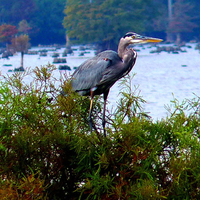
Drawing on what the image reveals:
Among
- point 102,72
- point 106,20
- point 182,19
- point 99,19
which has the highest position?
point 102,72

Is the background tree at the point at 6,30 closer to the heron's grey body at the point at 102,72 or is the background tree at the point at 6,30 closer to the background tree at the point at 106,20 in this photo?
the background tree at the point at 106,20

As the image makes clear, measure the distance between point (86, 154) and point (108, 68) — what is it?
109 centimetres

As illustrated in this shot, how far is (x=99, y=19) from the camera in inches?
1930

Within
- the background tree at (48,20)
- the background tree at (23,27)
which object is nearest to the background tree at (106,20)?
the background tree at (23,27)

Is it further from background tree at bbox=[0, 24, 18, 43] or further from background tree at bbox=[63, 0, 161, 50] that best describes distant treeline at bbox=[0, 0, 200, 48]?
background tree at bbox=[0, 24, 18, 43]

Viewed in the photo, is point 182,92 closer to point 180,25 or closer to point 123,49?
point 123,49

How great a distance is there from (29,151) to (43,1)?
2716 inches

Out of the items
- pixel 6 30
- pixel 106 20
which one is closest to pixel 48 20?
pixel 6 30

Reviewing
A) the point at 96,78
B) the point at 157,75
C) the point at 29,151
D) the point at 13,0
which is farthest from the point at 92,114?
the point at 13,0

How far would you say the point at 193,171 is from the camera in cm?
389

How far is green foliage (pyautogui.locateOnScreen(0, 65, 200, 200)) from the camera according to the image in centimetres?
391

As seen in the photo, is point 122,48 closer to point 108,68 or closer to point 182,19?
point 108,68

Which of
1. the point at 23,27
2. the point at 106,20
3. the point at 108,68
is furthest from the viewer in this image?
the point at 23,27

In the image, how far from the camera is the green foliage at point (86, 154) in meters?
3.91
